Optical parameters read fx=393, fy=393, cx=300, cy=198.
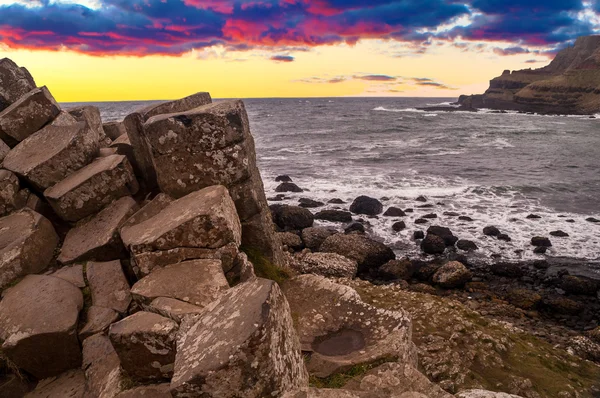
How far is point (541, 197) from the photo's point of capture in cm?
2844

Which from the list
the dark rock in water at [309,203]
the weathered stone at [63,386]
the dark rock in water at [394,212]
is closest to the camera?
the weathered stone at [63,386]

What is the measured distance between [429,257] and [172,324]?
1692 centimetres

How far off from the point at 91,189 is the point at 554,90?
530 ft

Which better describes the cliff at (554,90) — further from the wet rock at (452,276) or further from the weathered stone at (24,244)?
the weathered stone at (24,244)

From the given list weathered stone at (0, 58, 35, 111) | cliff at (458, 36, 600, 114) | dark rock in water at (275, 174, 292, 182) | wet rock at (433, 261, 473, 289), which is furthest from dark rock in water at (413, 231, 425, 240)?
cliff at (458, 36, 600, 114)

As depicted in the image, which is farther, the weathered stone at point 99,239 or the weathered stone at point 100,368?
the weathered stone at point 99,239

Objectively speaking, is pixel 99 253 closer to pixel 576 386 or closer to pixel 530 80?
pixel 576 386

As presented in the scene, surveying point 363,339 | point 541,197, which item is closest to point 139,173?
point 363,339

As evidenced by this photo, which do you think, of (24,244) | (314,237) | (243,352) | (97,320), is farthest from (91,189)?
(314,237)

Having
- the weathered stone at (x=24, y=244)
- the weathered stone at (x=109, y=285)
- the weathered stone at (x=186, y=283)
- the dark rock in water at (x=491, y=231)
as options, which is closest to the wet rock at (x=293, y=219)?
the dark rock in water at (x=491, y=231)

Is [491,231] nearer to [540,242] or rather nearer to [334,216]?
[540,242]

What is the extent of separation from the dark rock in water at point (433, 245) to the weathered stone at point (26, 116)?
55.2 ft

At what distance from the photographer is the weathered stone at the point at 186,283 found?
502 centimetres

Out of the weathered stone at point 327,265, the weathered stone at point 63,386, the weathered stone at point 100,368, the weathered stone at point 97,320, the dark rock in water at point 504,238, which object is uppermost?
the weathered stone at point 97,320
